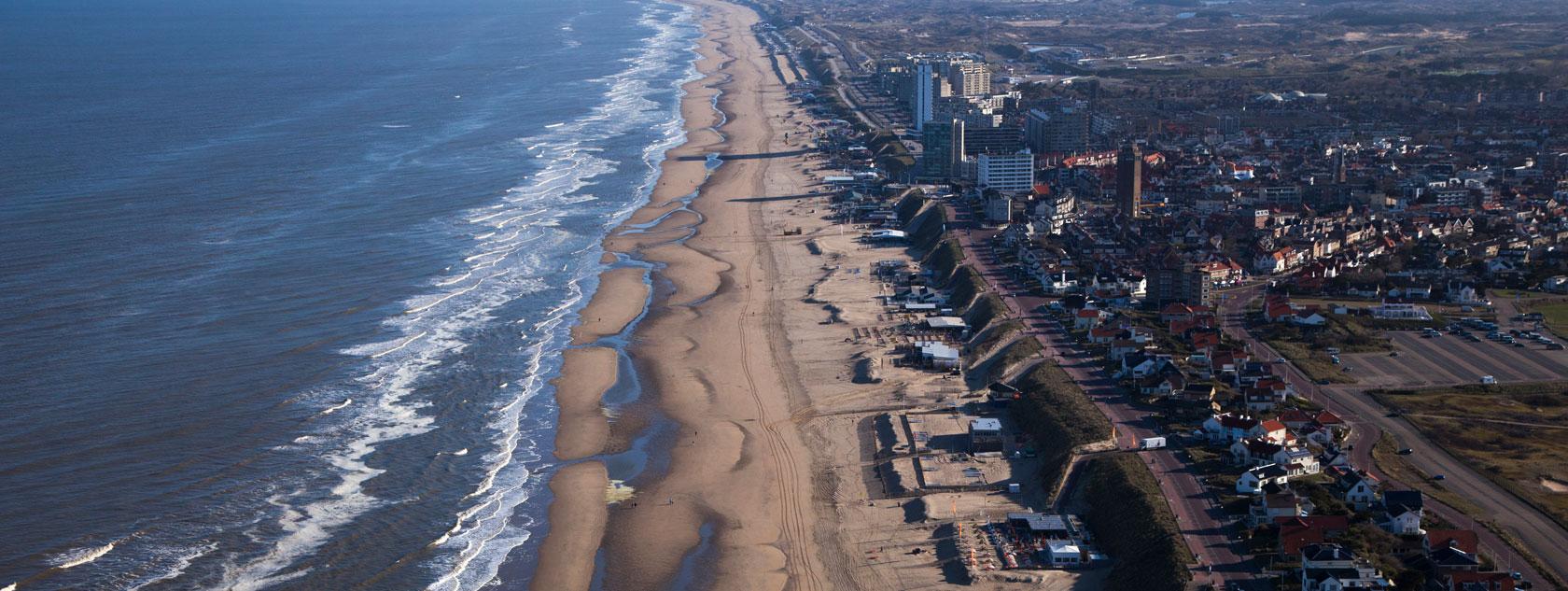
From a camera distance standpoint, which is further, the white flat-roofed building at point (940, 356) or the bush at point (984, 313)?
the bush at point (984, 313)

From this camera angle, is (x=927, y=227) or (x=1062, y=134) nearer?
(x=927, y=227)

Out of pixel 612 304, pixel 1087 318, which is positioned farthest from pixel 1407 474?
pixel 612 304

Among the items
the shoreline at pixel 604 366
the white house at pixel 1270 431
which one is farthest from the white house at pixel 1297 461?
the shoreline at pixel 604 366

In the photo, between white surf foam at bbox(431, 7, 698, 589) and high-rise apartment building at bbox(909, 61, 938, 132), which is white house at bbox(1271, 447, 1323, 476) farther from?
high-rise apartment building at bbox(909, 61, 938, 132)

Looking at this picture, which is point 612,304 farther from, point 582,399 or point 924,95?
point 924,95

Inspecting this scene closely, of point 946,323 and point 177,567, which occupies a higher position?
point 946,323

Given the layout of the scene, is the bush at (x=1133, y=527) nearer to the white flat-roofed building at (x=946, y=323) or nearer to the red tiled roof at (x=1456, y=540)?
the red tiled roof at (x=1456, y=540)
